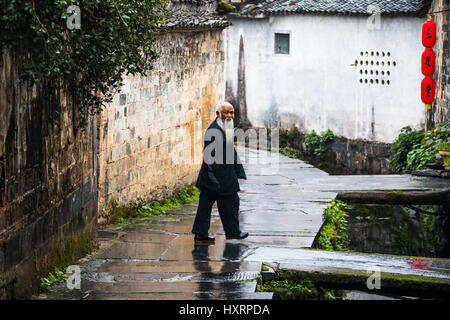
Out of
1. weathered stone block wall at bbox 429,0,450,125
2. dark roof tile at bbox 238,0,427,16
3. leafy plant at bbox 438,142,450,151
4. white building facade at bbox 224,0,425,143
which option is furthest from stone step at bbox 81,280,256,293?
white building facade at bbox 224,0,425,143

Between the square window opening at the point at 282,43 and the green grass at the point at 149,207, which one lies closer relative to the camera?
the green grass at the point at 149,207

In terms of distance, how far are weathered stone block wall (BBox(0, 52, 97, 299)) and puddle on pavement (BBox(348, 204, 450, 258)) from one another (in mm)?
7860

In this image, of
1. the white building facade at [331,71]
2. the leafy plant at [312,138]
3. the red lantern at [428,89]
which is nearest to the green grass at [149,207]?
the red lantern at [428,89]

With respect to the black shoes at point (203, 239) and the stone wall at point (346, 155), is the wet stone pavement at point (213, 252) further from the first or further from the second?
the stone wall at point (346, 155)

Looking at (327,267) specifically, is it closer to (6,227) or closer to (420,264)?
(420,264)

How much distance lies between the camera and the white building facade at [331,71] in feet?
79.3

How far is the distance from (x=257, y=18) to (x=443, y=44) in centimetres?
879

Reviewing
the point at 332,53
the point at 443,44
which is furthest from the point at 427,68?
the point at 332,53

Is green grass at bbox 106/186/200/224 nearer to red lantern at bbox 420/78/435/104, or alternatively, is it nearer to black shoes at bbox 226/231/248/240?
black shoes at bbox 226/231/248/240

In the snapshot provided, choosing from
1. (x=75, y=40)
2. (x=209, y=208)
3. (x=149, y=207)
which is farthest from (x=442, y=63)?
(x=75, y=40)

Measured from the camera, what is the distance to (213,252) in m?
9.32

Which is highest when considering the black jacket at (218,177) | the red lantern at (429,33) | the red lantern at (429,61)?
the red lantern at (429,33)

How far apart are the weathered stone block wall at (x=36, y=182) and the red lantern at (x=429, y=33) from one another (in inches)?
529

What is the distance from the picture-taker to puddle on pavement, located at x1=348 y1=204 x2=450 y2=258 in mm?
15273
